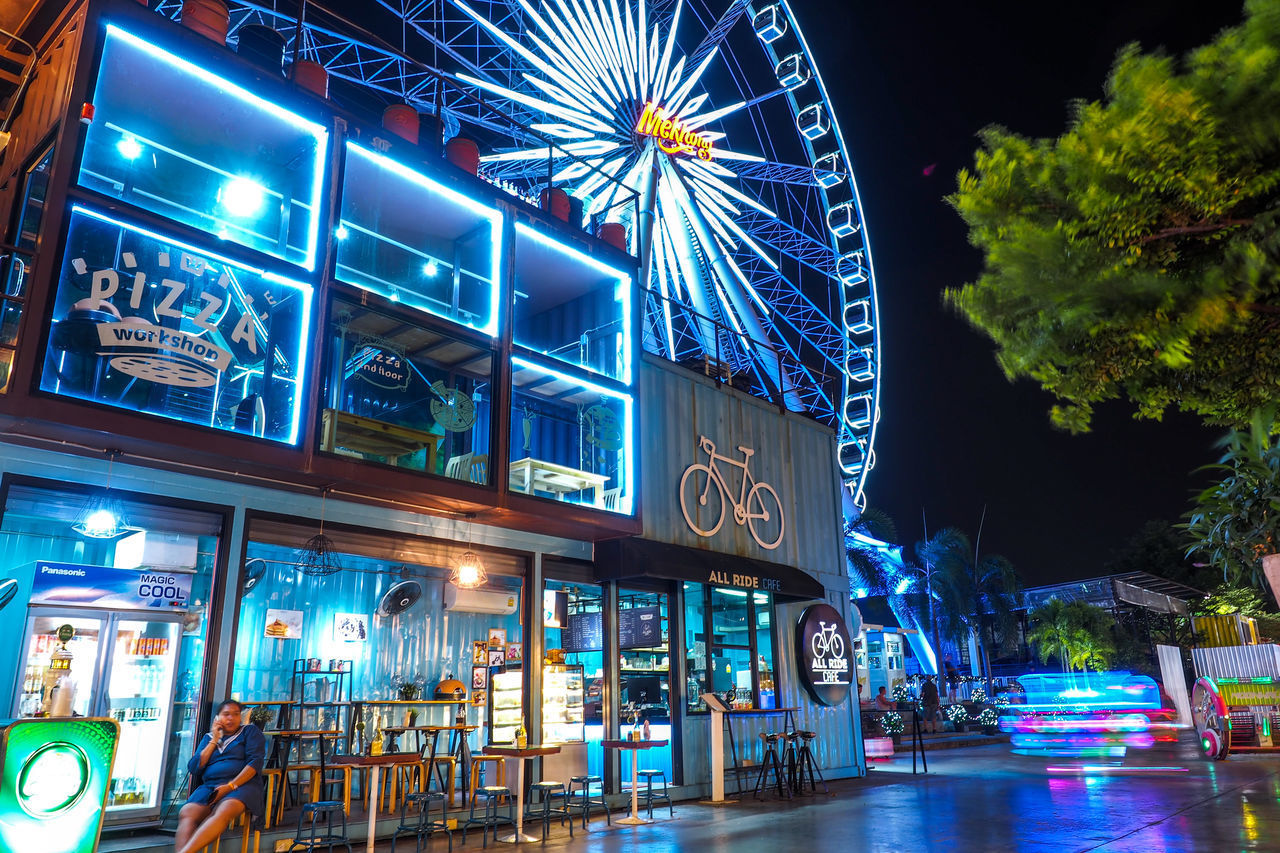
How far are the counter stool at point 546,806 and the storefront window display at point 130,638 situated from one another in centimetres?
314

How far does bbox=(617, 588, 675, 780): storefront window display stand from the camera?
10.9 metres

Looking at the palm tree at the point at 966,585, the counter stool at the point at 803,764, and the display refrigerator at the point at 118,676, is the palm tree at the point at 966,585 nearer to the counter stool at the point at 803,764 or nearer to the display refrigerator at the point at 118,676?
the counter stool at the point at 803,764

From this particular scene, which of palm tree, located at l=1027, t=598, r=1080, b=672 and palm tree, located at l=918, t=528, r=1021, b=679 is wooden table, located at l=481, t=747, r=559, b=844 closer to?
palm tree, located at l=918, t=528, r=1021, b=679

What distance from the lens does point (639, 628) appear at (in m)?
11.0

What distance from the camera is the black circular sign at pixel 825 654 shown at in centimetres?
1289

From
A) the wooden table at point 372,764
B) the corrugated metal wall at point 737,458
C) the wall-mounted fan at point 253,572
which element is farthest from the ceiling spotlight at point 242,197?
the corrugated metal wall at point 737,458

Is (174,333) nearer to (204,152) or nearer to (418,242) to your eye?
(204,152)

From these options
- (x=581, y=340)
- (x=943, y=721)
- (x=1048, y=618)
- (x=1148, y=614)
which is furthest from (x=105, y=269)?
(x=1148, y=614)

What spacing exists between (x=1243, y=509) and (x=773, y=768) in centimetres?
659

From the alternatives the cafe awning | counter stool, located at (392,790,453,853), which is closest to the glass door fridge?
counter stool, located at (392,790,453,853)

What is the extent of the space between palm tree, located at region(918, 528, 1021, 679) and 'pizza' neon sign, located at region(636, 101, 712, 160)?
20.7 meters

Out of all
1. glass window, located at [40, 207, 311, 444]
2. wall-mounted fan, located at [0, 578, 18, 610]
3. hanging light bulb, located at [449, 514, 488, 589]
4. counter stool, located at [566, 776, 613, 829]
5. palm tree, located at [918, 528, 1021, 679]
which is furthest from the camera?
palm tree, located at [918, 528, 1021, 679]

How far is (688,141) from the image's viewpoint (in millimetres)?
19922

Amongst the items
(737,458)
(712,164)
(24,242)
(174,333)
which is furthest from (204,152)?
(712,164)
